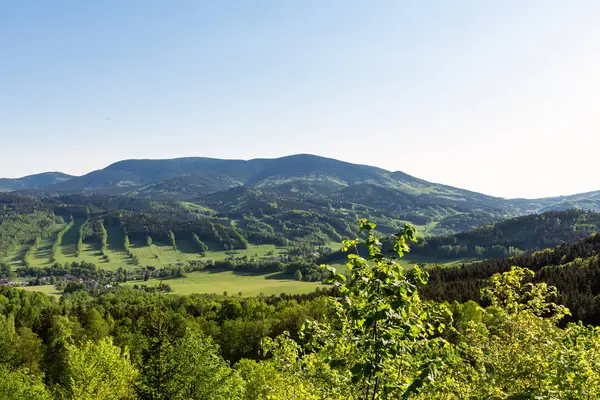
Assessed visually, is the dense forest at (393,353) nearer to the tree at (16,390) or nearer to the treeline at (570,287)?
the tree at (16,390)

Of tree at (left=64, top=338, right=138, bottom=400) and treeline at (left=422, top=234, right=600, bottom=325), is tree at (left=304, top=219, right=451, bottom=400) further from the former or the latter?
treeline at (left=422, top=234, right=600, bottom=325)

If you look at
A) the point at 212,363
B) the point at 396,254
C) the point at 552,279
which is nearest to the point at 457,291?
the point at 552,279

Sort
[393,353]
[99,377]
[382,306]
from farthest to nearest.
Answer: [99,377] → [393,353] → [382,306]

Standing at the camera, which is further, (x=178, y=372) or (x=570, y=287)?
(x=570, y=287)

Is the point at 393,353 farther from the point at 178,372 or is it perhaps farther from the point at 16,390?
the point at 16,390

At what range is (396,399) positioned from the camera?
56.2 feet

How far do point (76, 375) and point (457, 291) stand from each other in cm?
→ 13408

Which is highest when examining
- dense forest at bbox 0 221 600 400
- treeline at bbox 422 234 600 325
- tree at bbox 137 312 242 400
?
dense forest at bbox 0 221 600 400

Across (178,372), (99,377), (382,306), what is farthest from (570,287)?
(382,306)

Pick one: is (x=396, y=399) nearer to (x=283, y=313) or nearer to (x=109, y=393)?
(x=109, y=393)

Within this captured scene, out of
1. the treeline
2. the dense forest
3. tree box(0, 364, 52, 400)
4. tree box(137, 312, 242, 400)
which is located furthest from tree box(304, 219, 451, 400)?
the treeline

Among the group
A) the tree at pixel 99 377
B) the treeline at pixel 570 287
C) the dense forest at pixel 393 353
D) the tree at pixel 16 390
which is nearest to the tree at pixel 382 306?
the dense forest at pixel 393 353

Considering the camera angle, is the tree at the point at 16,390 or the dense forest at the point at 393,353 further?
the tree at the point at 16,390

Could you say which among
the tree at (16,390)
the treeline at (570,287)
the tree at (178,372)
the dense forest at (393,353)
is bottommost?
the treeline at (570,287)
